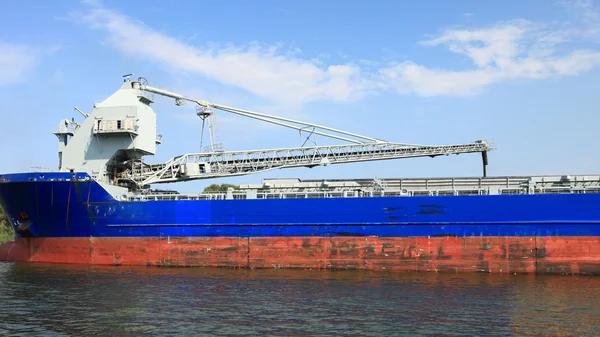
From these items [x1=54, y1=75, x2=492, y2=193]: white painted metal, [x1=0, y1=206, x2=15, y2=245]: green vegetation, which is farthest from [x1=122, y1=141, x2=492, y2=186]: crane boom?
[x1=0, y1=206, x2=15, y2=245]: green vegetation

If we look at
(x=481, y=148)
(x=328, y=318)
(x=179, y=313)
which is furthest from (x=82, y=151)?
(x=481, y=148)

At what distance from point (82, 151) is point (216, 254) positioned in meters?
10.0

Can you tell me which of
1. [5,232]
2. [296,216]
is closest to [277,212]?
[296,216]

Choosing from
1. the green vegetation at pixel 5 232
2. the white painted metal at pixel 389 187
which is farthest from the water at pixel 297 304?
the green vegetation at pixel 5 232

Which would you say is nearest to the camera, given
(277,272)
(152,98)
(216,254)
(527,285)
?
(527,285)

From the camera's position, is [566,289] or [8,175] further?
[8,175]

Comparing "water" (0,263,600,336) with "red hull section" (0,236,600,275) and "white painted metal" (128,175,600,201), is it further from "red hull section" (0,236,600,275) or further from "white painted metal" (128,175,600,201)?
"white painted metal" (128,175,600,201)

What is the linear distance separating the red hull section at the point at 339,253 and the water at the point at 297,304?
114 cm

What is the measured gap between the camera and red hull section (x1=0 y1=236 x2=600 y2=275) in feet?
75.5

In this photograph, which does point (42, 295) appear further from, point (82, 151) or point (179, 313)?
point (82, 151)

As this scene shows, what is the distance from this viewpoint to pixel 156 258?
26.4 metres

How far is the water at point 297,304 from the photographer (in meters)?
13.7

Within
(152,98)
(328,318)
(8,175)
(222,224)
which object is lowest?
(328,318)

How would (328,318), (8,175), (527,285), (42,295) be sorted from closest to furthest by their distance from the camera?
(328,318), (42,295), (527,285), (8,175)
